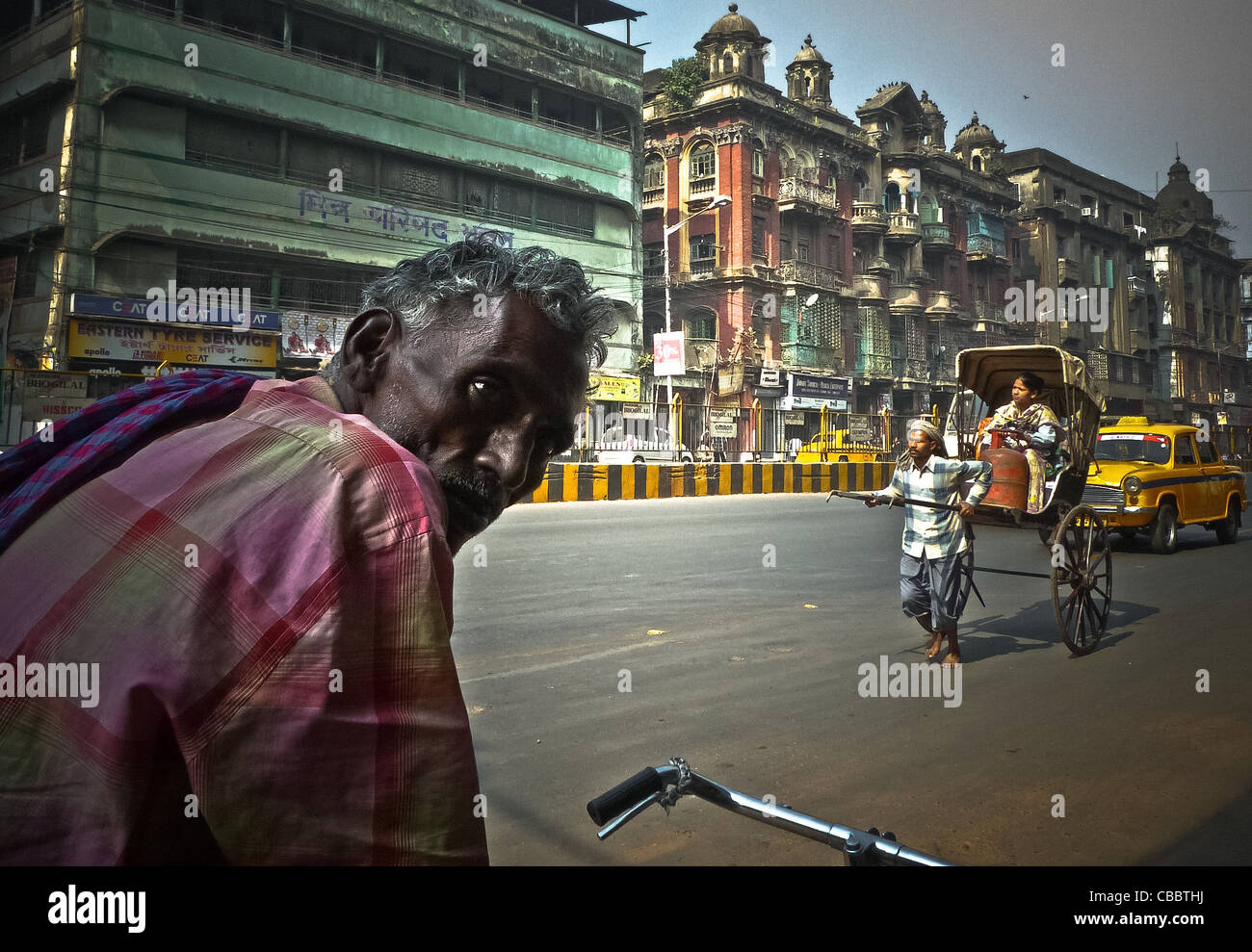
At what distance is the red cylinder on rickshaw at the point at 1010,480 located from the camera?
24.8 feet

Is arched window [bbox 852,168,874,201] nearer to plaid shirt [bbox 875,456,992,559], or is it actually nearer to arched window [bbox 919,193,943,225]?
arched window [bbox 919,193,943,225]

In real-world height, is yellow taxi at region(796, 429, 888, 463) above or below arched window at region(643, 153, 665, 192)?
below

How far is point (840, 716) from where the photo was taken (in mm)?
4930

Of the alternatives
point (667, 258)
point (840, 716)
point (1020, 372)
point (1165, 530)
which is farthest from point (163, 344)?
point (840, 716)

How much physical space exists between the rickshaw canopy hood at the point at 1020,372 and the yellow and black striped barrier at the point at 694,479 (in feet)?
26.1

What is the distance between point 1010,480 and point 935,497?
1490 mm

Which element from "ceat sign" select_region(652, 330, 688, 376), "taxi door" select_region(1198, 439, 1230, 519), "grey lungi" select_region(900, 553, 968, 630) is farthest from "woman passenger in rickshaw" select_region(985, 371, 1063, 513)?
"ceat sign" select_region(652, 330, 688, 376)

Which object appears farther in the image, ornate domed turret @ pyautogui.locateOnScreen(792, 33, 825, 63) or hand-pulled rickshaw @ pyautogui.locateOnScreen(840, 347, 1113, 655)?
ornate domed turret @ pyautogui.locateOnScreen(792, 33, 825, 63)

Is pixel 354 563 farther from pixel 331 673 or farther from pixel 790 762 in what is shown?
pixel 790 762

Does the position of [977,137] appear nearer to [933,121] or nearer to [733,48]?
[933,121]

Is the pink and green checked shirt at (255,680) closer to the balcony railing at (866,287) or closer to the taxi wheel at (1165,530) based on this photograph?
the taxi wheel at (1165,530)

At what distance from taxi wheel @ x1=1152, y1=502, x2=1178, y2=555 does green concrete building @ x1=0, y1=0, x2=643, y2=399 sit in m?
11.5

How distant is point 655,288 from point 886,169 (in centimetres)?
1555

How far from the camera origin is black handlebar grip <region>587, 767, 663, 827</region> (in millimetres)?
1605
